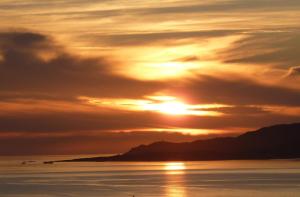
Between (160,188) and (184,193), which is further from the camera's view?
(160,188)

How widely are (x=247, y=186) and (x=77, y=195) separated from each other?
21.1m

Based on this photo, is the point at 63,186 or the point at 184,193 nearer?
the point at 184,193

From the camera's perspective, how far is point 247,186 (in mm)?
95125

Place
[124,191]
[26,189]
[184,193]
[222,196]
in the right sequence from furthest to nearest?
[26,189], [124,191], [184,193], [222,196]

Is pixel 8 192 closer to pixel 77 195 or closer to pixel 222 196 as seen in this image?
pixel 77 195

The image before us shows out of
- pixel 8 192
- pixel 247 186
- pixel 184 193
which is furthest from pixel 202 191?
pixel 8 192

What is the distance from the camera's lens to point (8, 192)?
92.0 meters

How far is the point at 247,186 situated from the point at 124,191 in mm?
13981

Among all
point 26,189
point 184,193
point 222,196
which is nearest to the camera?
point 222,196

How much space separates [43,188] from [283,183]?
2643cm

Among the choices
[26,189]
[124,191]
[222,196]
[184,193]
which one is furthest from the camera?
[26,189]

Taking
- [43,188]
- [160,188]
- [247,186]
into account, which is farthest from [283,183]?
[43,188]

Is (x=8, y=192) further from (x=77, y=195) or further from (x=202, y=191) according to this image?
(x=202, y=191)

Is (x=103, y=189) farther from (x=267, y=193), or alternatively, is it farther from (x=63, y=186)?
(x=267, y=193)
